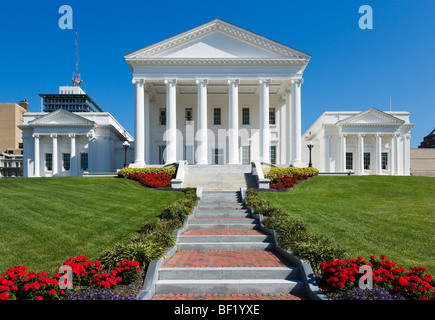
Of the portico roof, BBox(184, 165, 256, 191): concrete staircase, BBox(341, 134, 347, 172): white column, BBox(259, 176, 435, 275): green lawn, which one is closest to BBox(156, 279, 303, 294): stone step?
BBox(259, 176, 435, 275): green lawn

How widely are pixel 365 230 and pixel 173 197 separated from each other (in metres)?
11.5

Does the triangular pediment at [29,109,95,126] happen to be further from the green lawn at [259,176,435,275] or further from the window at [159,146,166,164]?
the green lawn at [259,176,435,275]

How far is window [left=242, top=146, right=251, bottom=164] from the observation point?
135ft

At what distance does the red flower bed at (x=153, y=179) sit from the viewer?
25969 mm

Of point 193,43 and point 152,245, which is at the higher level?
point 193,43

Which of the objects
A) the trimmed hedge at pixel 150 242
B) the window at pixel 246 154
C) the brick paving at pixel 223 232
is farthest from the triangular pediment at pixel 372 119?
the trimmed hedge at pixel 150 242

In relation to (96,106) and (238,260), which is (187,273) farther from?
(96,106)

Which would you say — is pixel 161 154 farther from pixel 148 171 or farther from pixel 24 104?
pixel 24 104

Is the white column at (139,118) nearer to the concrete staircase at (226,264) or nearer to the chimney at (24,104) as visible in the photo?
the concrete staircase at (226,264)

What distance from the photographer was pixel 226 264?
9.34 meters

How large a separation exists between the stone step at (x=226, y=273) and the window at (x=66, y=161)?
128 feet
